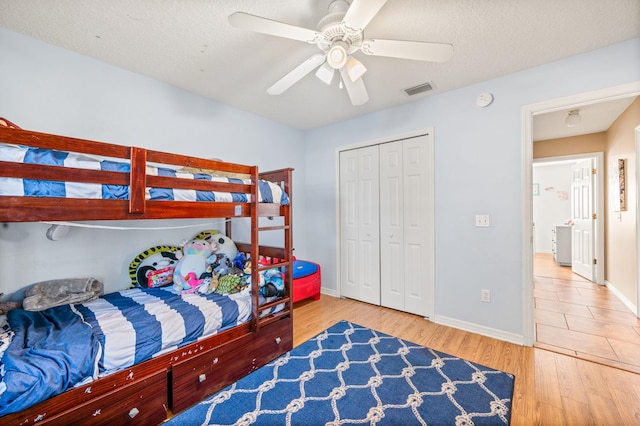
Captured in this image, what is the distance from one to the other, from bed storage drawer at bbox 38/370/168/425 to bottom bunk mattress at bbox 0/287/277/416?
11 centimetres

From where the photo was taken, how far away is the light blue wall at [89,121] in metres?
1.83

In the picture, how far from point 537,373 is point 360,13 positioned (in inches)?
104

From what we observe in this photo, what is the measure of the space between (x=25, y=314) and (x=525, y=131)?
13.0 ft

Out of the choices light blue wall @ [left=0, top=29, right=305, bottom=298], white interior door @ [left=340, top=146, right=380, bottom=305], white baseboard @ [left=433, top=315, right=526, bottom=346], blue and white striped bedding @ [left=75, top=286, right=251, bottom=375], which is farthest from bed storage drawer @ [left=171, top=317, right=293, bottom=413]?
white baseboard @ [left=433, top=315, right=526, bottom=346]

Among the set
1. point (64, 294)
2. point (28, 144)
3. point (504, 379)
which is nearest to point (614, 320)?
point (504, 379)

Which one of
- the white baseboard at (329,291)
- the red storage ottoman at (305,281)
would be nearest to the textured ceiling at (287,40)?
the red storage ottoman at (305,281)

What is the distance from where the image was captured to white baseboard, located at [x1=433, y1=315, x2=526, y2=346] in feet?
7.64

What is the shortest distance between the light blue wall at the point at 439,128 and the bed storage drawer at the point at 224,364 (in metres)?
1.25

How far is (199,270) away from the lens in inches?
88.7

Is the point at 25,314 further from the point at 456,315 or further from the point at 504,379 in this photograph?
the point at 456,315

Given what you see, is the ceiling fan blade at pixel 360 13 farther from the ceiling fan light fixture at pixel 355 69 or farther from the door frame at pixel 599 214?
the door frame at pixel 599 214

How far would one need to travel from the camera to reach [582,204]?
4430 millimetres

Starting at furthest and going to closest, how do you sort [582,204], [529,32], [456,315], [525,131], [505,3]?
[582,204]
[456,315]
[525,131]
[529,32]
[505,3]

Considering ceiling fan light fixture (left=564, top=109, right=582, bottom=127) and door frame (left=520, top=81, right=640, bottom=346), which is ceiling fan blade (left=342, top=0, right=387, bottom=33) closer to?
door frame (left=520, top=81, right=640, bottom=346)
